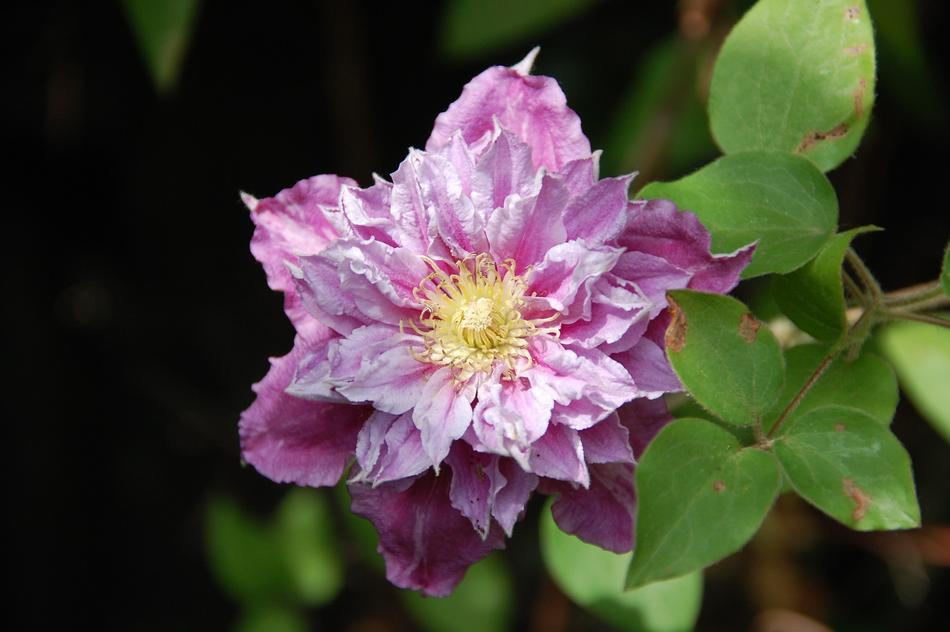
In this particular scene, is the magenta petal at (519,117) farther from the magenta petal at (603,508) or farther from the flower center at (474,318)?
the magenta petal at (603,508)

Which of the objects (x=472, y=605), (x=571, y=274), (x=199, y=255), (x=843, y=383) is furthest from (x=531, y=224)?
(x=199, y=255)

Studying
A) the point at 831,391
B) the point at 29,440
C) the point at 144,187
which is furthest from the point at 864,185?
the point at 29,440

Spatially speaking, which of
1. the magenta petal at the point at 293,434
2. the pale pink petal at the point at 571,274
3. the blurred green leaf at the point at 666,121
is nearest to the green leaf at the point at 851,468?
the pale pink petal at the point at 571,274

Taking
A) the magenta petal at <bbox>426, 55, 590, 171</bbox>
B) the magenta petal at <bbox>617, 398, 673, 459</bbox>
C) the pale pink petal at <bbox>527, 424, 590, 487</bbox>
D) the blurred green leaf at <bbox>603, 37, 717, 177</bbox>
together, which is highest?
the magenta petal at <bbox>426, 55, 590, 171</bbox>

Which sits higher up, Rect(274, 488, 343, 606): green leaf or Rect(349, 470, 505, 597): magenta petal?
Rect(349, 470, 505, 597): magenta petal

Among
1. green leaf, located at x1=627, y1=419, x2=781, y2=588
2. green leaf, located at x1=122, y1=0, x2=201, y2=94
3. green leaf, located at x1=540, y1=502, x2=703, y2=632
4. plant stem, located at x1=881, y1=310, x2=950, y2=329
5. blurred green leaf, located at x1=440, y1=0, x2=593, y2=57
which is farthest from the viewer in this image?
blurred green leaf, located at x1=440, y1=0, x2=593, y2=57

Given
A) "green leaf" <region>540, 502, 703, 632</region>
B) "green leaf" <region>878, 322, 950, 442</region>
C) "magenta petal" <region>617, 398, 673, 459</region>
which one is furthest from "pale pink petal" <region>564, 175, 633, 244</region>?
"green leaf" <region>878, 322, 950, 442</region>

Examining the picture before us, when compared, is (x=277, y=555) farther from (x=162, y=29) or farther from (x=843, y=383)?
(x=843, y=383)

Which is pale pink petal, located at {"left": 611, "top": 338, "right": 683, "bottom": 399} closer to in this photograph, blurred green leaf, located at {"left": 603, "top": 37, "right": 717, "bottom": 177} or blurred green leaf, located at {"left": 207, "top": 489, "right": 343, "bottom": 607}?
blurred green leaf, located at {"left": 603, "top": 37, "right": 717, "bottom": 177}
